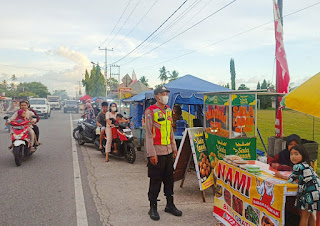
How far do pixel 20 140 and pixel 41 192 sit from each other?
106 inches

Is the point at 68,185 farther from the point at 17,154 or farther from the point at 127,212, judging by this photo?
the point at 17,154

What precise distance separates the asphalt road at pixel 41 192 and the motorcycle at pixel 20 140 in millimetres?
289

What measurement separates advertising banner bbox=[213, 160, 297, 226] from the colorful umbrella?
0.95 meters

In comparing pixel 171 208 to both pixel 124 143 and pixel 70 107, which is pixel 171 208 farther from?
pixel 70 107

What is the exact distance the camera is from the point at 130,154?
8336 mm

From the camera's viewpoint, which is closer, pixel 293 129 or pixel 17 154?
pixel 17 154

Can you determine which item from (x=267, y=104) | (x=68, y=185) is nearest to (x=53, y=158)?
(x=68, y=185)

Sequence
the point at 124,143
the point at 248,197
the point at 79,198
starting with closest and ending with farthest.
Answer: the point at 248,197 → the point at 79,198 → the point at 124,143

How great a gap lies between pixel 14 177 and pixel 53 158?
86.5 inches

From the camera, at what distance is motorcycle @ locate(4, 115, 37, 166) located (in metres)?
7.46

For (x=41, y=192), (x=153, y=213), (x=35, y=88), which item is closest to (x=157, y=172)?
(x=153, y=213)

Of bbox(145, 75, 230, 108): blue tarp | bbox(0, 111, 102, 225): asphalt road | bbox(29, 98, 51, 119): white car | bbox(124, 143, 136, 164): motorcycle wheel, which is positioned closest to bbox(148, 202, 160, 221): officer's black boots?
bbox(0, 111, 102, 225): asphalt road

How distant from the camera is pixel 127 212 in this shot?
4.55 meters

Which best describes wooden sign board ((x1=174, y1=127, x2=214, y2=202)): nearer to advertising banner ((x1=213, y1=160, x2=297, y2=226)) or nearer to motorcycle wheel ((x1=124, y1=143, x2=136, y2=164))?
advertising banner ((x1=213, y1=160, x2=297, y2=226))
